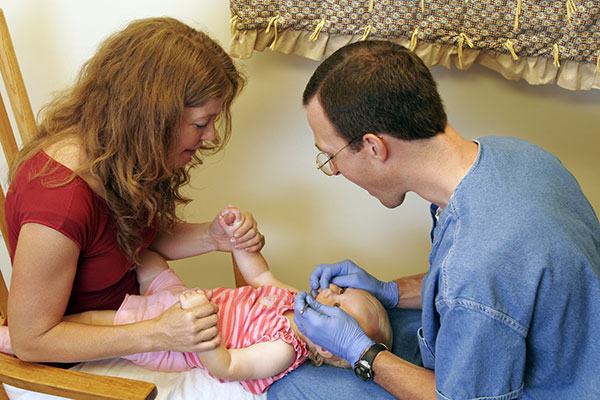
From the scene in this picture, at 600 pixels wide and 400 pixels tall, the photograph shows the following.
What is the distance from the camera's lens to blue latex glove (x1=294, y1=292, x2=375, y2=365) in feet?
4.44

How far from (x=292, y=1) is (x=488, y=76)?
800 millimetres

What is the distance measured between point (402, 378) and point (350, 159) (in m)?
0.53

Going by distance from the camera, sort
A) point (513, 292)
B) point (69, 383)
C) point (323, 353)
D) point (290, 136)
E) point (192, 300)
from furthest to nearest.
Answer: point (290, 136)
point (323, 353)
point (192, 300)
point (69, 383)
point (513, 292)

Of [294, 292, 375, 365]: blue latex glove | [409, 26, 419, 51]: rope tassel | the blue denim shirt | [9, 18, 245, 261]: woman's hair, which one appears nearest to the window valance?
[409, 26, 419, 51]: rope tassel

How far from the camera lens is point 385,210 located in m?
2.21

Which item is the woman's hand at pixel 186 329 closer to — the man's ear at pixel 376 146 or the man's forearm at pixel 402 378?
the man's forearm at pixel 402 378

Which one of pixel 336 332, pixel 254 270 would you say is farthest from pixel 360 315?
pixel 254 270

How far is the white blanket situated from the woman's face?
0.56m

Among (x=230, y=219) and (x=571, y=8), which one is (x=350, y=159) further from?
(x=571, y=8)

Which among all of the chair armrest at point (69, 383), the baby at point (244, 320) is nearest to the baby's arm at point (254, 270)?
the baby at point (244, 320)

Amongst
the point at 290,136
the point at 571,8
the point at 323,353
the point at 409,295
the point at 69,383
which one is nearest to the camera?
the point at 69,383

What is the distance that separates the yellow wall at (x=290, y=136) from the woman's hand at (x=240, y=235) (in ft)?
1.40

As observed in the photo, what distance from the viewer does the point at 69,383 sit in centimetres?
118

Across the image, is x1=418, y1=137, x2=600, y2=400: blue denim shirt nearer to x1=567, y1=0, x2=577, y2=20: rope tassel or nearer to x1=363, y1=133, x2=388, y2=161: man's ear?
x1=363, y1=133, x2=388, y2=161: man's ear
